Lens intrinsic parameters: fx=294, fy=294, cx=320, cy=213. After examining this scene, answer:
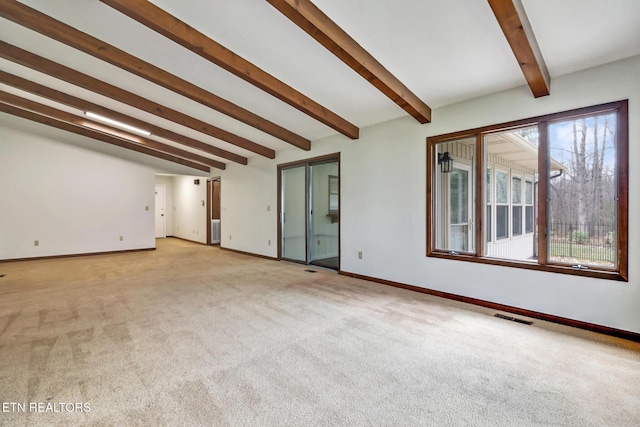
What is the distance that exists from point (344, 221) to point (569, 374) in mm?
3404

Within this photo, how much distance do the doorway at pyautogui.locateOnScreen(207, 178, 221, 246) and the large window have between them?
6.99 metres

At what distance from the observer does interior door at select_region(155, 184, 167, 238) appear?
10570 millimetres

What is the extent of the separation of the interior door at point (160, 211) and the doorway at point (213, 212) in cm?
272

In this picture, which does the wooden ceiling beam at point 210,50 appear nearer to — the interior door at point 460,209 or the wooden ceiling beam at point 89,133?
the interior door at point 460,209

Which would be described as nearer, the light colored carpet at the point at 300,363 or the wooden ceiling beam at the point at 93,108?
the light colored carpet at the point at 300,363

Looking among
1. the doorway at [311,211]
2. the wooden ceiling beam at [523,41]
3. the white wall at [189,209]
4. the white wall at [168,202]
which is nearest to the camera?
the wooden ceiling beam at [523,41]

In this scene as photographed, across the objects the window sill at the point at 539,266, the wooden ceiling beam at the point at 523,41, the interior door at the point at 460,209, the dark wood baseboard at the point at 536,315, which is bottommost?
the dark wood baseboard at the point at 536,315

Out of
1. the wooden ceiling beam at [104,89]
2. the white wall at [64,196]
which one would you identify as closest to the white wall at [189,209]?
the white wall at [64,196]

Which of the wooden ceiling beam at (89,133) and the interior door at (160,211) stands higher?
the wooden ceiling beam at (89,133)

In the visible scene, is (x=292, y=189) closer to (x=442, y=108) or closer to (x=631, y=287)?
(x=442, y=108)

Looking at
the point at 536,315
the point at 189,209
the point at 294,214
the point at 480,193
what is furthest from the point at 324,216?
the point at 189,209

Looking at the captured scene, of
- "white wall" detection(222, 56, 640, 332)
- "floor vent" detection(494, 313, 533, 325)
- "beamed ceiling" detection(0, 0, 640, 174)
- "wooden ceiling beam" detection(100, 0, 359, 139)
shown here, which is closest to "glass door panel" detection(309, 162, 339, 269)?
"white wall" detection(222, 56, 640, 332)

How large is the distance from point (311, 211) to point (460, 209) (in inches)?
108

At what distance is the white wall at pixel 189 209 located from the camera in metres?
9.33
